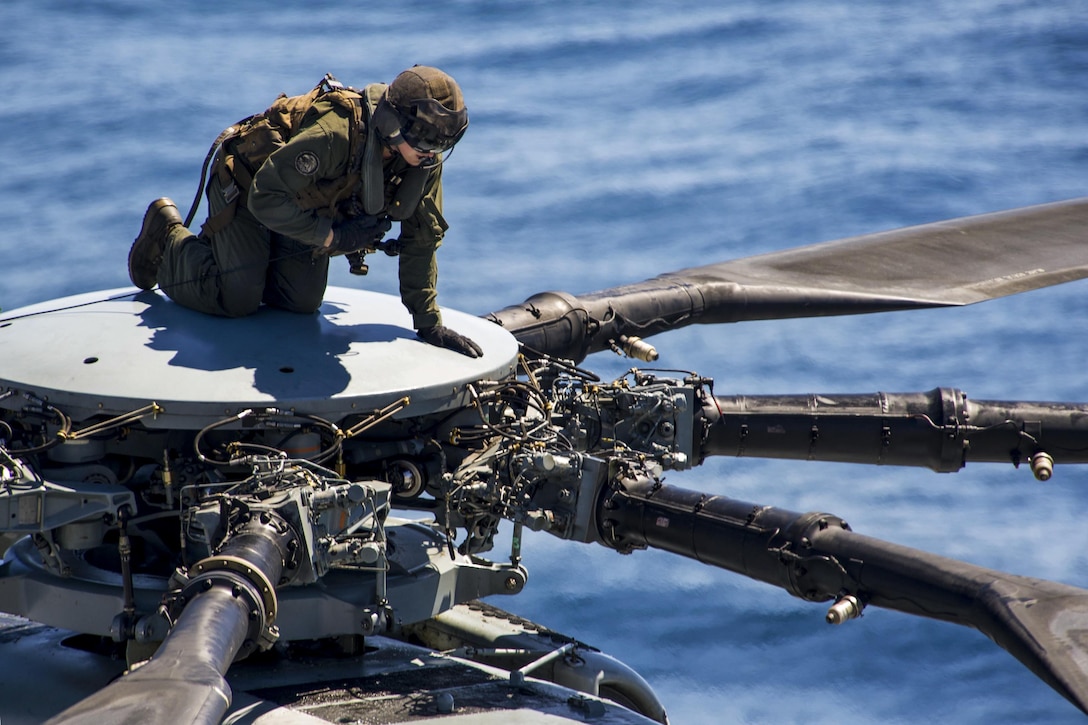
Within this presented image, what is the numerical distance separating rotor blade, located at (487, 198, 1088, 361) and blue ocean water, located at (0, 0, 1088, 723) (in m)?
5.80

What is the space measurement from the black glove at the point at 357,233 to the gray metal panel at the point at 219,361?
71 cm

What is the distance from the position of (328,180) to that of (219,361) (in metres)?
1.46

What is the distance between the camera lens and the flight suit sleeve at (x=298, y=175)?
1065cm

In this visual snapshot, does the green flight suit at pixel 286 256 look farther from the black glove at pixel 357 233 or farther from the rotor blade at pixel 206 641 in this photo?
the rotor blade at pixel 206 641

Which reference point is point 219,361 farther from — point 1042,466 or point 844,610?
point 1042,466

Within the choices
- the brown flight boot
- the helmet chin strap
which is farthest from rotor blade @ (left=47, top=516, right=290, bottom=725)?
the brown flight boot

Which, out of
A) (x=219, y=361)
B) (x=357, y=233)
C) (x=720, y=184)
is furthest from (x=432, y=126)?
(x=720, y=184)

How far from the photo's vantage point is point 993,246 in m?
14.9

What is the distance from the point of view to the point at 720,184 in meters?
25.3

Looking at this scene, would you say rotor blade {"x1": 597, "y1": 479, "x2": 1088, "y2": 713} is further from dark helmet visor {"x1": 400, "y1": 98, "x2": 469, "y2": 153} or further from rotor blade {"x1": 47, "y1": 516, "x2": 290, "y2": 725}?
dark helmet visor {"x1": 400, "y1": 98, "x2": 469, "y2": 153}

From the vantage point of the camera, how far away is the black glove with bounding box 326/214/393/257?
432 inches

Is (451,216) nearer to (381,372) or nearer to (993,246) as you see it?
(993,246)

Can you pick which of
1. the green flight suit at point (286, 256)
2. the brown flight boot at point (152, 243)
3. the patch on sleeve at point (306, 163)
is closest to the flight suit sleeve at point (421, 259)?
the green flight suit at point (286, 256)

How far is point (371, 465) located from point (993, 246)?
697cm
